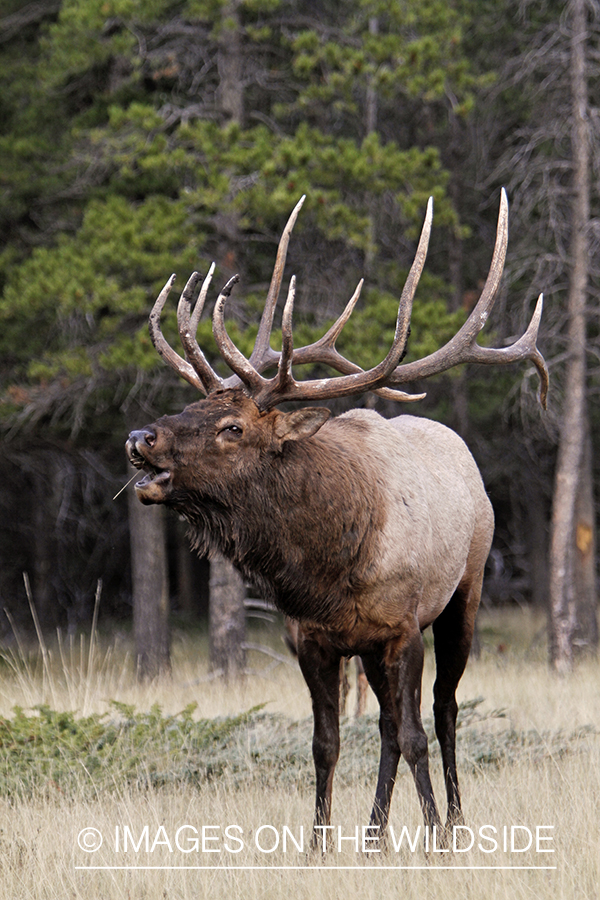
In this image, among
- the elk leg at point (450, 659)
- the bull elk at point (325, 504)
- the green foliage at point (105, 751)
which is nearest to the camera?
the bull elk at point (325, 504)

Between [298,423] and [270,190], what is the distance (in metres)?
6.08

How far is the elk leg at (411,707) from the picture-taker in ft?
15.6

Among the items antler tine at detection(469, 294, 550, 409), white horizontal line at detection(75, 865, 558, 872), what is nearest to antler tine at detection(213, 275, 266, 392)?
antler tine at detection(469, 294, 550, 409)

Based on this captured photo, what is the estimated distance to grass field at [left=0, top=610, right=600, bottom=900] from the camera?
4.19 metres

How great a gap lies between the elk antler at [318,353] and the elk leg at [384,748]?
1.34 m

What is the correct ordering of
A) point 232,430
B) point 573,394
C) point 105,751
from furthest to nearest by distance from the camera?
1. point 573,394
2. point 105,751
3. point 232,430

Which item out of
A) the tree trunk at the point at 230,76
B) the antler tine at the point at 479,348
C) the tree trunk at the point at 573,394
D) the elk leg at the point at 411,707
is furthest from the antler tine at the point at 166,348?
the tree trunk at the point at 573,394

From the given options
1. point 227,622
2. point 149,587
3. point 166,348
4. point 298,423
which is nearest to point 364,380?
point 298,423

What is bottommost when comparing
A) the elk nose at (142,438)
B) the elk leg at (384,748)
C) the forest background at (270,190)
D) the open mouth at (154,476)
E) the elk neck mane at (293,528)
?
the elk leg at (384,748)

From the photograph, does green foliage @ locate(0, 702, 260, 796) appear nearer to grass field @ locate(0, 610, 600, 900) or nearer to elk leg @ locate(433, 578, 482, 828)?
grass field @ locate(0, 610, 600, 900)

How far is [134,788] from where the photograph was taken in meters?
5.76

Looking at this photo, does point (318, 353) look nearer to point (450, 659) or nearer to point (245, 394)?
point (245, 394)

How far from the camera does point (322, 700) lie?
5.12 m

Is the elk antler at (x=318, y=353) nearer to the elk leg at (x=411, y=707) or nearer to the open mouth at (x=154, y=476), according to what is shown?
the open mouth at (x=154, y=476)
